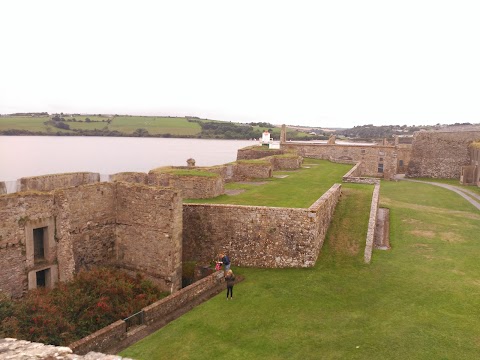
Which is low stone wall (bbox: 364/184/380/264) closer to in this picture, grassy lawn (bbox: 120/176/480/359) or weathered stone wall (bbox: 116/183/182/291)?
grassy lawn (bbox: 120/176/480/359)

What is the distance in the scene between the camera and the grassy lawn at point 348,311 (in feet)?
32.9

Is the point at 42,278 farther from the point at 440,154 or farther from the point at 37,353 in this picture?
the point at 440,154

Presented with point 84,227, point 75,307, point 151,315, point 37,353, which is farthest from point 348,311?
point 84,227

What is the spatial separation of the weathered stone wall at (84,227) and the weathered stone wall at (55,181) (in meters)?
1.01

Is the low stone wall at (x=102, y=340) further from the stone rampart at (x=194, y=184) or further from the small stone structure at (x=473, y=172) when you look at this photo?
the small stone structure at (x=473, y=172)

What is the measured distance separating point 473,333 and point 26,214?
45.5ft

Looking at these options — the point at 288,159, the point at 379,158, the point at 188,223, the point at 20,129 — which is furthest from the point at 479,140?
the point at 20,129

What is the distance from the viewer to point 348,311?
11.8m

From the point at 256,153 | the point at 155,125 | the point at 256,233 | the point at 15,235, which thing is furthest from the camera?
the point at 155,125

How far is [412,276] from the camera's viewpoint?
46.6 feet

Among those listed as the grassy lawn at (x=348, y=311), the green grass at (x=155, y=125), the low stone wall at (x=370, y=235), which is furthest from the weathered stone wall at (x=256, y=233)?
the green grass at (x=155, y=125)

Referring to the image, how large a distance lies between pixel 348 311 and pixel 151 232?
7.90 m

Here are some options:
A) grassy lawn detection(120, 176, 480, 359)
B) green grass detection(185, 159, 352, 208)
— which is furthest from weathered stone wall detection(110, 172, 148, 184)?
grassy lawn detection(120, 176, 480, 359)

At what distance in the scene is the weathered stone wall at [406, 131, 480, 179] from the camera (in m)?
47.2
